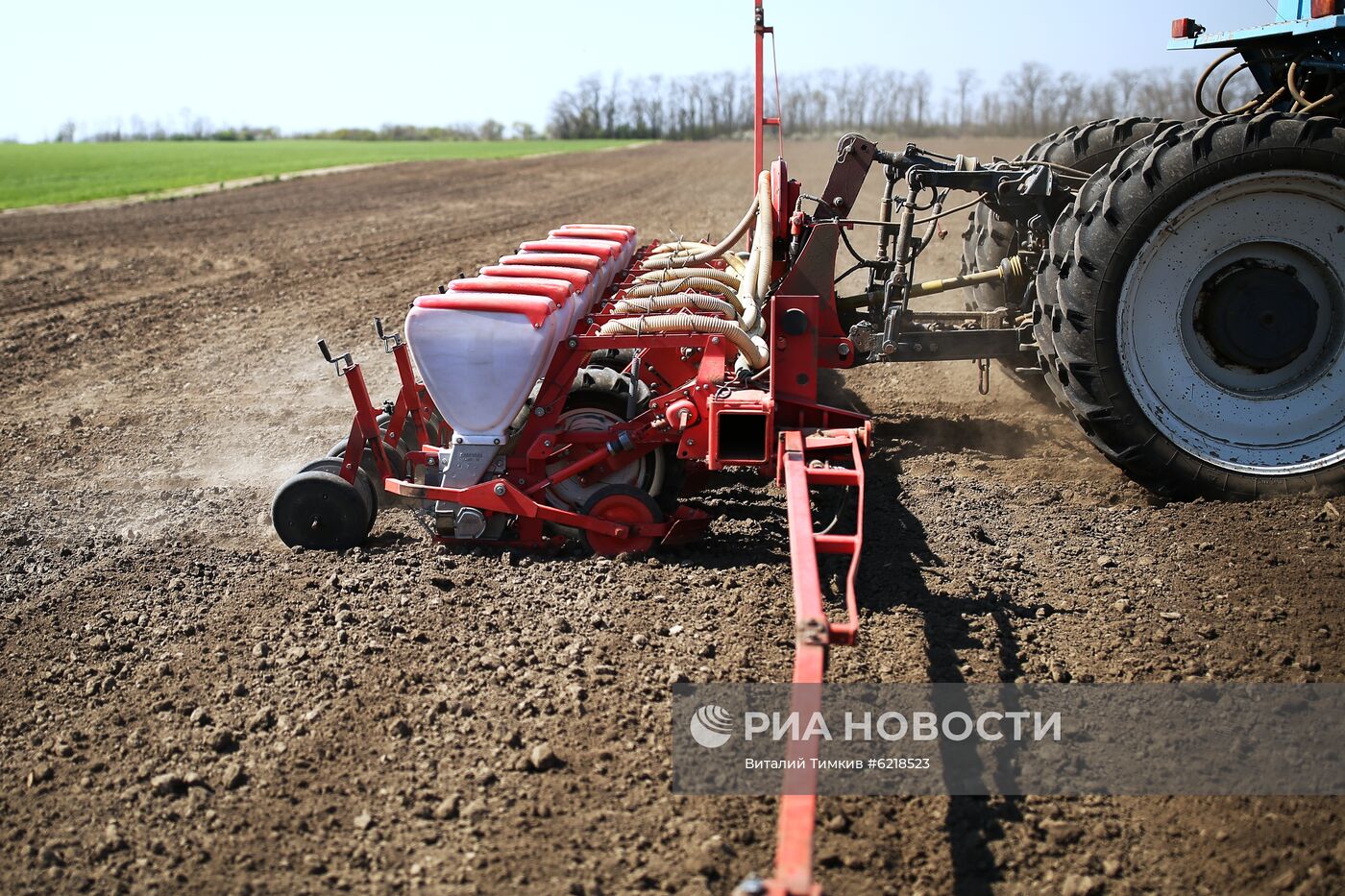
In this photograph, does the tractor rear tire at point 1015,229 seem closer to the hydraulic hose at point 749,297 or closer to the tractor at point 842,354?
the tractor at point 842,354

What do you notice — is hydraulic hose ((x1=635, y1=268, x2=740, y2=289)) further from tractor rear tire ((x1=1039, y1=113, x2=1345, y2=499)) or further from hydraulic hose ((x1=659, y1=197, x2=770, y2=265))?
tractor rear tire ((x1=1039, y1=113, x2=1345, y2=499))

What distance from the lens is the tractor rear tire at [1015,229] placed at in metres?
6.46

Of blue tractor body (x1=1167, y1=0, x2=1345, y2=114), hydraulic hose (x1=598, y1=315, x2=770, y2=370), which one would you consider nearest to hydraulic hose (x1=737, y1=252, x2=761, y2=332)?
hydraulic hose (x1=598, y1=315, x2=770, y2=370)

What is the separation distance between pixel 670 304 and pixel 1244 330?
8.05 feet

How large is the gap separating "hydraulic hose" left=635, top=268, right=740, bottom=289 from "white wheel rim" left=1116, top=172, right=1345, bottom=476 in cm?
203

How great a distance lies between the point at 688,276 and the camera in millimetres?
5914

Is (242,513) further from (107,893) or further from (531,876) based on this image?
(531,876)

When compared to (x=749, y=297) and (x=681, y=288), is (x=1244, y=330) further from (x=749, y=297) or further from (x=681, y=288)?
(x=681, y=288)

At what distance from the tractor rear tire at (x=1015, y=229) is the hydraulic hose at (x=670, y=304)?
1.68 meters

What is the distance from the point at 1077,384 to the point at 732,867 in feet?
9.45

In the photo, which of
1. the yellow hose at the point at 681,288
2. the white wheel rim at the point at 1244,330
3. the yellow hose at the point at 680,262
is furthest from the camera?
the yellow hose at the point at 680,262

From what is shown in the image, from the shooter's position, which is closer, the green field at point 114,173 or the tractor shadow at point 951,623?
the tractor shadow at point 951,623

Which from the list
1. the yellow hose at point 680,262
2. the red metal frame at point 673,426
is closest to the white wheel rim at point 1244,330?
the red metal frame at point 673,426

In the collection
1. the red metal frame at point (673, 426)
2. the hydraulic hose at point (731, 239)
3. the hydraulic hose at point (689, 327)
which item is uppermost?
the hydraulic hose at point (731, 239)
